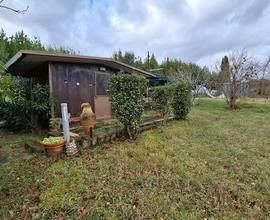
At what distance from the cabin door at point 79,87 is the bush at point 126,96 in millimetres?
2777

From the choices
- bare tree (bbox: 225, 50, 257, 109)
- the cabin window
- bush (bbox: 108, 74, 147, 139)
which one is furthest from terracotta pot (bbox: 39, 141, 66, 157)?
bare tree (bbox: 225, 50, 257, 109)

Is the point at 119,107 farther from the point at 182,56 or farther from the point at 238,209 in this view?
the point at 182,56

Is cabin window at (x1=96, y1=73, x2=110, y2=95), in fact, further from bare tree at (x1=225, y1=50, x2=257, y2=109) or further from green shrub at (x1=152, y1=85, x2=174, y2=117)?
bare tree at (x1=225, y1=50, x2=257, y2=109)

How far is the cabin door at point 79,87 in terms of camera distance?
765 cm

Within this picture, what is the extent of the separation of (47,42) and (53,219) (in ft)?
94.4

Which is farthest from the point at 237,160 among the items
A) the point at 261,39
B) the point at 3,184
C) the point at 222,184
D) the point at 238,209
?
the point at 261,39

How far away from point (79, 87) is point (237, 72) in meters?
11.3

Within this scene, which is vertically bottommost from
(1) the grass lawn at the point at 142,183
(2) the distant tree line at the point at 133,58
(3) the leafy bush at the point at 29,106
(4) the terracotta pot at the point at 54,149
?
(1) the grass lawn at the point at 142,183

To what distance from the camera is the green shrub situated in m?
7.84

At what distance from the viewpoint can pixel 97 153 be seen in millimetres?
4691

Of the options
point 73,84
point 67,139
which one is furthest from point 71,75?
point 67,139

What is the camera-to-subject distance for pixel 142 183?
11.3 ft

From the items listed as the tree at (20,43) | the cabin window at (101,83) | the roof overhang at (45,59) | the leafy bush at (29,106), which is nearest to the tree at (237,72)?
the roof overhang at (45,59)

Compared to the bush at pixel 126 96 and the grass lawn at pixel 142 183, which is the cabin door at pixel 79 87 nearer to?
the bush at pixel 126 96
